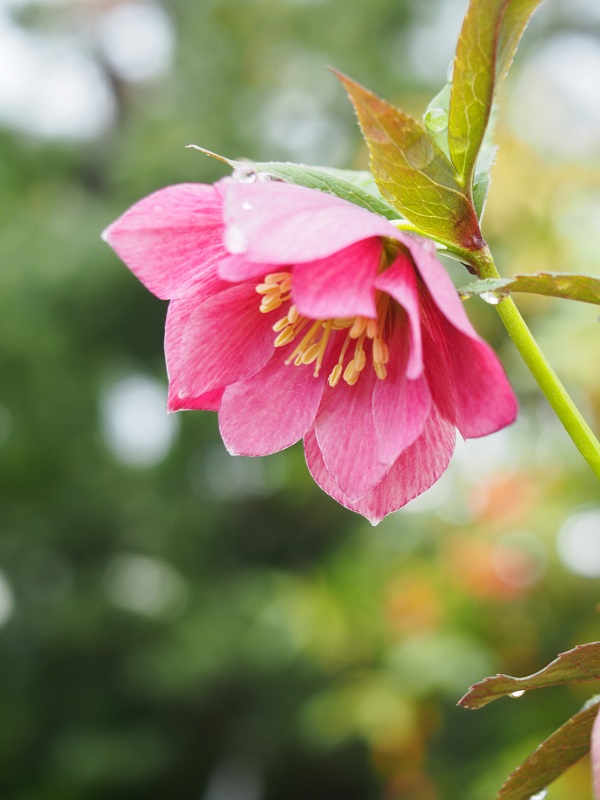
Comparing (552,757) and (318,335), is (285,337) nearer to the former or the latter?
(318,335)

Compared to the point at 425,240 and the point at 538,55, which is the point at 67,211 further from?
the point at 425,240

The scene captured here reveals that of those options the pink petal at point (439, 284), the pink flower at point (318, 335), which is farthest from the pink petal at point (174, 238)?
the pink petal at point (439, 284)

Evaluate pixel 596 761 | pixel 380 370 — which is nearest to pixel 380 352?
pixel 380 370

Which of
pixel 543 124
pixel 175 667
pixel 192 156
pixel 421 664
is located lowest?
pixel 175 667

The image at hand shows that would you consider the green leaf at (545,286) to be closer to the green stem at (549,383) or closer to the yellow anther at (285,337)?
the green stem at (549,383)

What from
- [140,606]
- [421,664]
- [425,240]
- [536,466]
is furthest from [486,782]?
[140,606]

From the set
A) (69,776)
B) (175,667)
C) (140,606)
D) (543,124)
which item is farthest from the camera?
(140,606)

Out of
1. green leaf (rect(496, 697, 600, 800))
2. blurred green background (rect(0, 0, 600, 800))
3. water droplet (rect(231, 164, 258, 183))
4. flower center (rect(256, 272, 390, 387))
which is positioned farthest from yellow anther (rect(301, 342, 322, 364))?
blurred green background (rect(0, 0, 600, 800))

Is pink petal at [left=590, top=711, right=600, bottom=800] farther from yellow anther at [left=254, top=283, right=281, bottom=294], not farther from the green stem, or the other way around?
yellow anther at [left=254, top=283, right=281, bottom=294]
